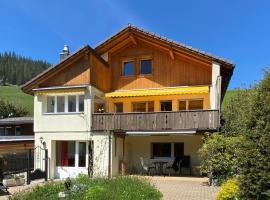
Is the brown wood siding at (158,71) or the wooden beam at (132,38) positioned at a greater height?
the wooden beam at (132,38)

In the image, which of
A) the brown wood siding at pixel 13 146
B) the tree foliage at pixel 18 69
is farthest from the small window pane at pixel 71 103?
the tree foliage at pixel 18 69

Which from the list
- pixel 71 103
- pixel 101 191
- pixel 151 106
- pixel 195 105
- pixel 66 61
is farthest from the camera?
pixel 151 106

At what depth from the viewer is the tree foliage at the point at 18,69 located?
488 feet

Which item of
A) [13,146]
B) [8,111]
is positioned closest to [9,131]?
[13,146]

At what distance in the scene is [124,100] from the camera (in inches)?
1286

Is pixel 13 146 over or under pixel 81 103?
under

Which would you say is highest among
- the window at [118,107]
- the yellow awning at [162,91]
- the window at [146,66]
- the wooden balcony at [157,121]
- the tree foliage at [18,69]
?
the tree foliage at [18,69]

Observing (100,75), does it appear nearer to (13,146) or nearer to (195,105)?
(195,105)

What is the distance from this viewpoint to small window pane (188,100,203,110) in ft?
102

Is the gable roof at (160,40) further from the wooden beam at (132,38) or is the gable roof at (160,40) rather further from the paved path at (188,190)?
the paved path at (188,190)

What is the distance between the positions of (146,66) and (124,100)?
2.98m

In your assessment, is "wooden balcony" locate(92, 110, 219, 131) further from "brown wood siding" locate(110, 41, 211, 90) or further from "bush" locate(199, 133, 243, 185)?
"bush" locate(199, 133, 243, 185)

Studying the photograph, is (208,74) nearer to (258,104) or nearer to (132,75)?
(132,75)

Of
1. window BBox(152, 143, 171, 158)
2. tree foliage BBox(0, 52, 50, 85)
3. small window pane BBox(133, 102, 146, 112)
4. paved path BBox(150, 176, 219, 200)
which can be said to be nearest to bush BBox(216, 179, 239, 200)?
paved path BBox(150, 176, 219, 200)
